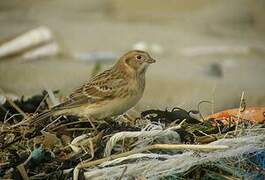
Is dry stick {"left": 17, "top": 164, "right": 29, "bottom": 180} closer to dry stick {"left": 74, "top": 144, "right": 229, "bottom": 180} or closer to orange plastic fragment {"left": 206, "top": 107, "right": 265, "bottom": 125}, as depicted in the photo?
dry stick {"left": 74, "top": 144, "right": 229, "bottom": 180}

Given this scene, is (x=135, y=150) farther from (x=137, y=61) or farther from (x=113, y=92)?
(x=137, y=61)

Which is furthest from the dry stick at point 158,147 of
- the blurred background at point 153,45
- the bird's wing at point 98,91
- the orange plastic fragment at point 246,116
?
the blurred background at point 153,45

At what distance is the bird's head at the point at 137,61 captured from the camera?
6289 mm

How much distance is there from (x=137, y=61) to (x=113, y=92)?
328 mm

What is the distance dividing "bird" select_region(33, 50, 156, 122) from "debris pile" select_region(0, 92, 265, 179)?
2.89 feet

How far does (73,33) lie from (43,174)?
11.5 m

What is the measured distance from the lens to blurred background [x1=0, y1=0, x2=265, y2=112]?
11.7m

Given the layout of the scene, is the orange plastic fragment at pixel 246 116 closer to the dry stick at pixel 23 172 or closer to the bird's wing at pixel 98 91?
the bird's wing at pixel 98 91

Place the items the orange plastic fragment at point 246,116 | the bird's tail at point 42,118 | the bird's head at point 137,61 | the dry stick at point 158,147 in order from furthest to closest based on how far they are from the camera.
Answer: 1. the bird's head at point 137,61
2. the orange plastic fragment at point 246,116
3. the bird's tail at point 42,118
4. the dry stick at point 158,147

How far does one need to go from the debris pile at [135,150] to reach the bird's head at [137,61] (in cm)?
144

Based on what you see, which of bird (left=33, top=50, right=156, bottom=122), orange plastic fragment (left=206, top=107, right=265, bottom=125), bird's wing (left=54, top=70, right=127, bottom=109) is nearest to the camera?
orange plastic fragment (left=206, top=107, right=265, bottom=125)

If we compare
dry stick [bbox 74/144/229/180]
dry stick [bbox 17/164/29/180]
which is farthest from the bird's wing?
dry stick [bbox 17/164/29/180]

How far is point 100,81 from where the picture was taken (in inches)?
245

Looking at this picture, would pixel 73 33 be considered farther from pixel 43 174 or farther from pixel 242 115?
pixel 43 174
